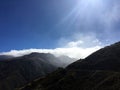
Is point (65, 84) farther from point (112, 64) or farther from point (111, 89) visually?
point (112, 64)

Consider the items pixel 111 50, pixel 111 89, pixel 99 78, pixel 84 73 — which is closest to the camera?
pixel 111 89

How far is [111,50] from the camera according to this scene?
649 feet

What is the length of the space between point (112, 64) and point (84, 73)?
35261 millimetres

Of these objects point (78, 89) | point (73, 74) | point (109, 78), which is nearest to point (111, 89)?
point (109, 78)

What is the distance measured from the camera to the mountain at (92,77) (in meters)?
108

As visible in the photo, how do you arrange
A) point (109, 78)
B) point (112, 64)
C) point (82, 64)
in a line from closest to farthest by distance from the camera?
1. point (109, 78)
2. point (112, 64)
3. point (82, 64)

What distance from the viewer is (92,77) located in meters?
124

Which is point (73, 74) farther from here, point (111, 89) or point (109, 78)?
point (111, 89)

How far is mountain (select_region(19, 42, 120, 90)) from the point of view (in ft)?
354

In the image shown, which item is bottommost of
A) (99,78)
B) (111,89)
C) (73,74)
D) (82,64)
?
(111,89)

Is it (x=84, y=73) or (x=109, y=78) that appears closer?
(x=109, y=78)

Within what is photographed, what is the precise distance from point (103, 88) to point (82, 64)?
7746cm

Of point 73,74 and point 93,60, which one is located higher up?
point 93,60

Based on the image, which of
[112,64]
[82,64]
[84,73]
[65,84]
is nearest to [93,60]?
[82,64]
